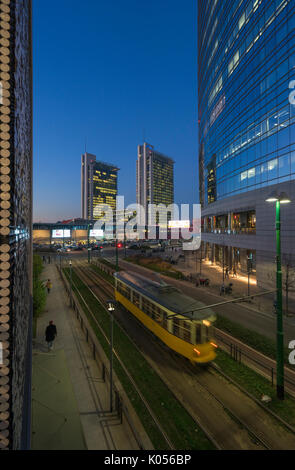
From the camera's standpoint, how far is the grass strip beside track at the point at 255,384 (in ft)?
26.9

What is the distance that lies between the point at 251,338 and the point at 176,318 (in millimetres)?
6219

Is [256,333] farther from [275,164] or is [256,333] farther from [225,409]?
[275,164]

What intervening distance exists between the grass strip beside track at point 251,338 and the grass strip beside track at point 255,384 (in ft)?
6.92

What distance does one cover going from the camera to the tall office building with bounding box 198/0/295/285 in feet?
76.6

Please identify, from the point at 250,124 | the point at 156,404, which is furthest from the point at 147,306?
the point at 250,124

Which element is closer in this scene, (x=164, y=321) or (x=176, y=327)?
(x=176, y=327)

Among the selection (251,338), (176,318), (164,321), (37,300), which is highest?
(176,318)

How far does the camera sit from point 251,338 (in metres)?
13.5

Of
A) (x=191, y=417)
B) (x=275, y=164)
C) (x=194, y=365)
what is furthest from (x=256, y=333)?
(x=275, y=164)

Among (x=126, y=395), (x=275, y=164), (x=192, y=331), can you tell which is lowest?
(x=126, y=395)

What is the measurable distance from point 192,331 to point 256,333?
697cm

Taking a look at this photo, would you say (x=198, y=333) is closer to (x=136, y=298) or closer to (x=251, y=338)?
(x=251, y=338)

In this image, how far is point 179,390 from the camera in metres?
9.32

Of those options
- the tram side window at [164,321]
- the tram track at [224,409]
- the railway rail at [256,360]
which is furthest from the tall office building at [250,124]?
the tram track at [224,409]
